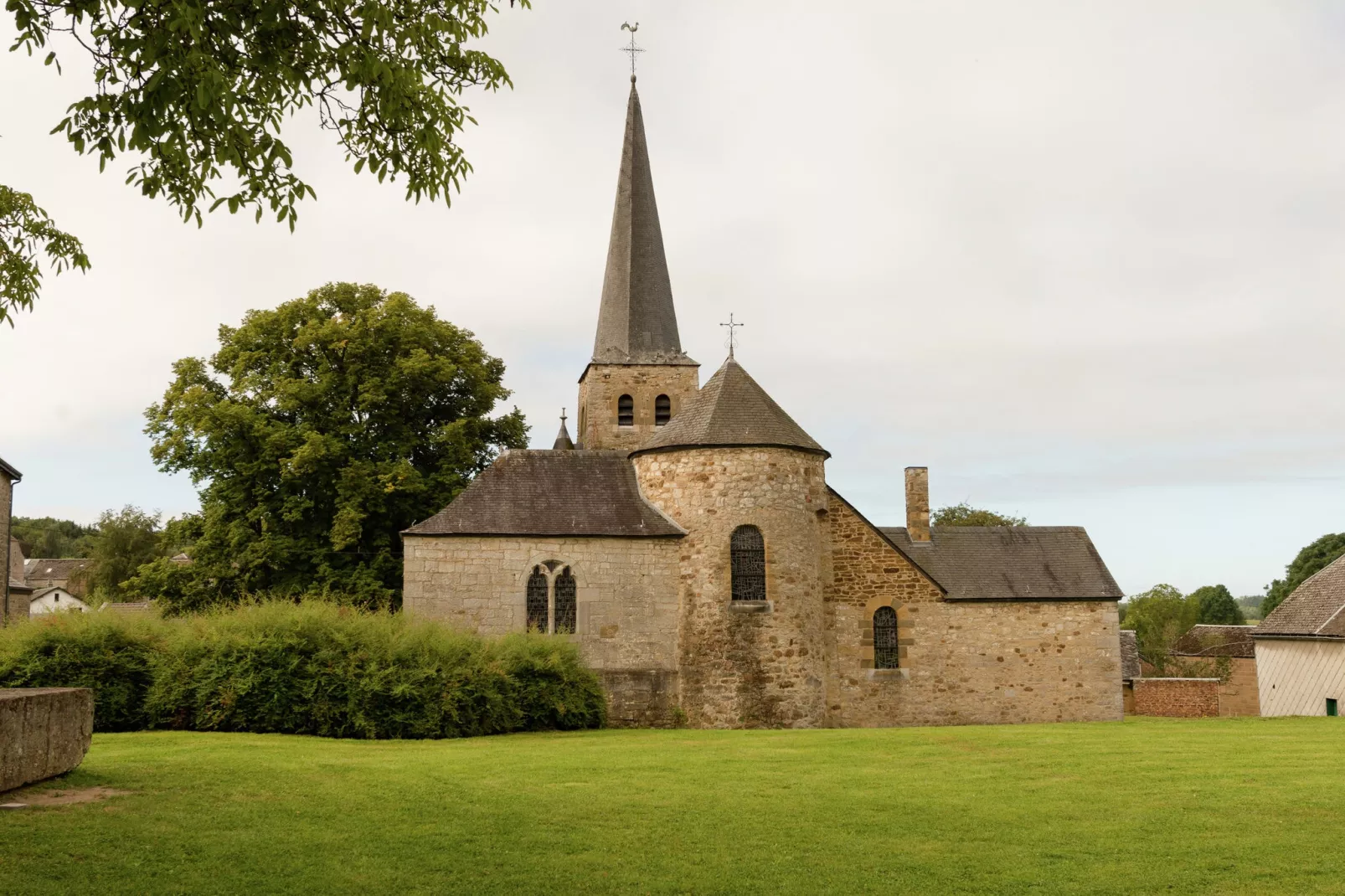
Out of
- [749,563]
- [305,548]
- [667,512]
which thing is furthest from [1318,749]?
[305,548]

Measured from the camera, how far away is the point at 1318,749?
48.1 feet

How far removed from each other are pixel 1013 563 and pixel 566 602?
36.2 feet

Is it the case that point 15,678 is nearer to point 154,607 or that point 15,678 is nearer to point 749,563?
point 154,607

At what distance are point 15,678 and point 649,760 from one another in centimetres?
1037

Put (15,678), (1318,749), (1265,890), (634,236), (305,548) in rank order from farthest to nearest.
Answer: (634,236), (305,548), (15,678), (1318,749), (1265,890)

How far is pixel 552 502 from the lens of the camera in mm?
24578

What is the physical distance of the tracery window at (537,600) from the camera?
23.6 metres

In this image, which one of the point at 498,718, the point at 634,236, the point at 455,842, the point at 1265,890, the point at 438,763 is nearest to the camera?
the point at 1265,890

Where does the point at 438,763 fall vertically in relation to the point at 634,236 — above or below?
below

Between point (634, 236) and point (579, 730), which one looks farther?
point (634, 236)

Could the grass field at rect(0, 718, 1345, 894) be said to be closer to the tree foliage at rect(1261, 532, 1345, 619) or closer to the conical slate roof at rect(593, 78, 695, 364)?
the conical slate roof at rect(593, 78, 695, 364)

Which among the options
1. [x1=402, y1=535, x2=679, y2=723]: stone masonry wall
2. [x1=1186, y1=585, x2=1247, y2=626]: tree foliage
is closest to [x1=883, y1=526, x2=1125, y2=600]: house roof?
[x1=402, y1=535, x2=679, y2=723]: stone masonry wall

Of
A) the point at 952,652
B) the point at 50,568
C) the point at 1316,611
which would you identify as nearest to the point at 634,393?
the point at 952,652

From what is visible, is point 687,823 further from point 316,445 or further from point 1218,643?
point 1218,643
